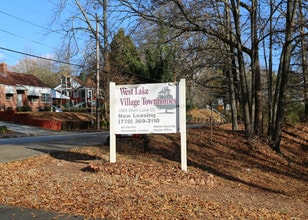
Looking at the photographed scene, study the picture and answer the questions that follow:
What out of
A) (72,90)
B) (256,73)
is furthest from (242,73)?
(72,90)

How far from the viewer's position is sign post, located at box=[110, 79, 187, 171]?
9281mm

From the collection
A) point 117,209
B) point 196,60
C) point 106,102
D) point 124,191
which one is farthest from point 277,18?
point 106,102

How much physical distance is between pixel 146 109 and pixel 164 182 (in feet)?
7.33

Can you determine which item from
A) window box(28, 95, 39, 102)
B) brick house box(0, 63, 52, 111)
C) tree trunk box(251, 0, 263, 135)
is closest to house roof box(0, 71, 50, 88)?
brick house box(0, 63, 52, 111)

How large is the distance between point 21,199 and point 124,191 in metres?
1.88

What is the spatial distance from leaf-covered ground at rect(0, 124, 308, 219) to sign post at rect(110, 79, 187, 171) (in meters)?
0.97

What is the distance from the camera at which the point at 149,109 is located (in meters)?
9.47

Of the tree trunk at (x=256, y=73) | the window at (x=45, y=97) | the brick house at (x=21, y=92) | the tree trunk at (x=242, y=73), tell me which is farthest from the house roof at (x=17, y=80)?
the tree trunk at (x=256, y=73)

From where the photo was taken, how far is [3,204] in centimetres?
596

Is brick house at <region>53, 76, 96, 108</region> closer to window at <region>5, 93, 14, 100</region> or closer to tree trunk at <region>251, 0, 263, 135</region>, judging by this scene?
window at <region>5, 93, 14, 100</region>

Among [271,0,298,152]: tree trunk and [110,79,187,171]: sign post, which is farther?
[271,0,298,152]: tree trunk

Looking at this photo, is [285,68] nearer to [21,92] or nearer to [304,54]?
[304,54]

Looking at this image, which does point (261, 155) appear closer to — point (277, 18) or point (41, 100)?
point (277, 18)

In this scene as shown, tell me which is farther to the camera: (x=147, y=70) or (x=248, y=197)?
(x=147, y=70)
